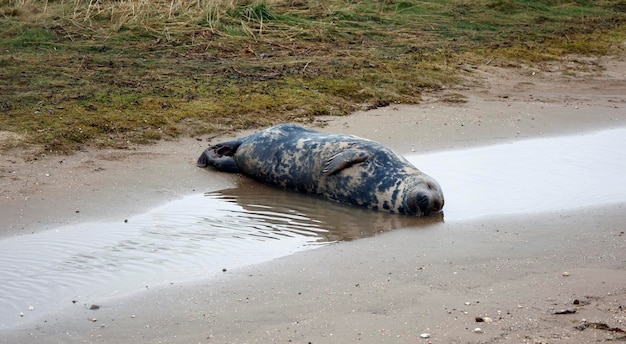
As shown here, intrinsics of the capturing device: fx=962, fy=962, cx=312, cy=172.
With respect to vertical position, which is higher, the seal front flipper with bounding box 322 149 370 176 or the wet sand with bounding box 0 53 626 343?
the seal front flipper with bounding box 322 149 370 176

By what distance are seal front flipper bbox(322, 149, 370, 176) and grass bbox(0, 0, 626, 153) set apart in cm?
189

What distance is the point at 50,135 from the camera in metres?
8.10

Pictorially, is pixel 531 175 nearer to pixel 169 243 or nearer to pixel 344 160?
pixel 344 160

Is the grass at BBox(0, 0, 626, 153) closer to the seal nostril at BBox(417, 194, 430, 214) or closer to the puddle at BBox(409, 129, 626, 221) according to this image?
the puddle at BBox(409, 129, 626, 221)

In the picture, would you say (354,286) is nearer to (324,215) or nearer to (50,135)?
(324,215)

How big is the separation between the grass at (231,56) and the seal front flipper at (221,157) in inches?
31.5

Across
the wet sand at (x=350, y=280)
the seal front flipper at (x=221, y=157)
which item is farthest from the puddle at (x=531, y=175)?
the seal front flipper at (x=221, y=157)

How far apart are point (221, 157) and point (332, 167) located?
41.7 inches

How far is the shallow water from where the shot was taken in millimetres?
5141

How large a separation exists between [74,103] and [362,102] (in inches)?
115

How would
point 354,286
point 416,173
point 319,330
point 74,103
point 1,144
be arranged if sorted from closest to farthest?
point 319,330 < point 354,286 < point 416,173 < point 1,144 < point 74,103

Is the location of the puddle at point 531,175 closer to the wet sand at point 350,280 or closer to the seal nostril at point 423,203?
the seal nostril at point 423,203

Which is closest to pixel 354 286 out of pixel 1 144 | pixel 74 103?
pixel 1 144

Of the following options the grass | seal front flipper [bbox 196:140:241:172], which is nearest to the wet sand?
seal front flipper [bbox 196:140:241:172]
